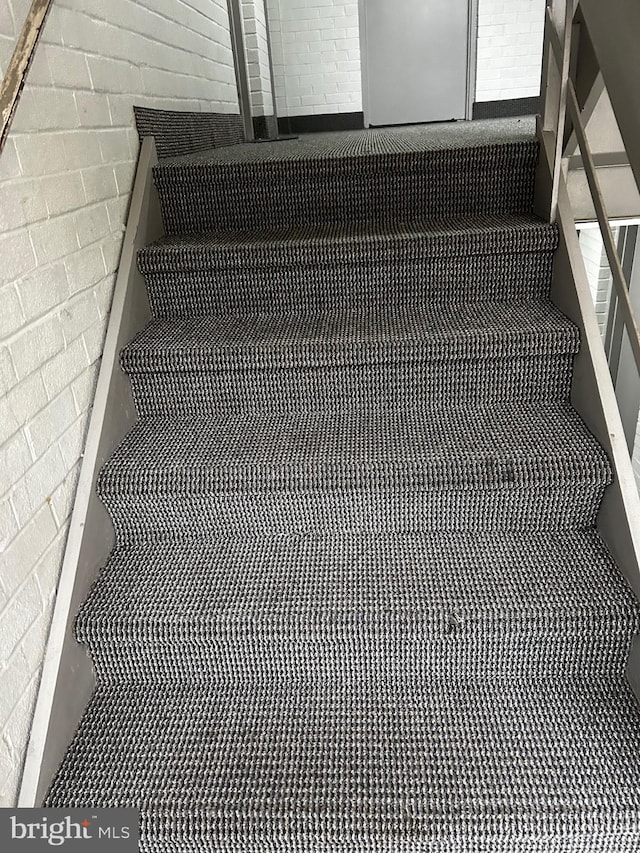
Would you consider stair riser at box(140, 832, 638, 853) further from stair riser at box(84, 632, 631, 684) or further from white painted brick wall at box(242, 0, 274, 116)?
white painted brick wall at box(242, 0, 274, 116)

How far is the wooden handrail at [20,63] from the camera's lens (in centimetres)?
100

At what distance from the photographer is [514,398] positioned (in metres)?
1.50

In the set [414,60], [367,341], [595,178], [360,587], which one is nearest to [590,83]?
[595,178]

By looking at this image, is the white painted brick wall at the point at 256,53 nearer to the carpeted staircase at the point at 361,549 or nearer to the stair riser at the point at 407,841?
the carpeted staircase at the point at 361,549

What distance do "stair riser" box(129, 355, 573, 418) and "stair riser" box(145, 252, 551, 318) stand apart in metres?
0.26

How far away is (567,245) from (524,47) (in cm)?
373

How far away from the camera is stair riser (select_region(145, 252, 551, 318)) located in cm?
161

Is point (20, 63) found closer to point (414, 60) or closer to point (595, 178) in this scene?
point (595, 178)

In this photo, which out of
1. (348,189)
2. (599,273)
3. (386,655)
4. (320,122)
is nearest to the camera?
(386,655)

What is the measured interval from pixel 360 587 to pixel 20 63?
1.14 m

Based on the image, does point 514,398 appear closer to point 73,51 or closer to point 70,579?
point 70,579

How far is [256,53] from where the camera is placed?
3.71 m

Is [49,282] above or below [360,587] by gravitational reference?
above

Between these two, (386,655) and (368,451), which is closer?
(386,655)
